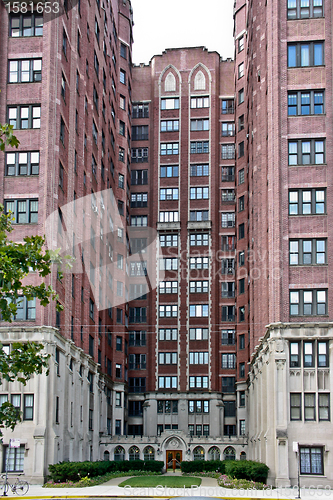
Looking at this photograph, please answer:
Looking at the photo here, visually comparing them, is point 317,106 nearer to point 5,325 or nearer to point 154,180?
point 5,325

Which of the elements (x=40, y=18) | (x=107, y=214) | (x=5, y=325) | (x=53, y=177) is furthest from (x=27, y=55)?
(x=107, y=214)

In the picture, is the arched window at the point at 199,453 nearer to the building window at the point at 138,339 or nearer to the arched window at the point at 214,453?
the arched window at the point at 214,453

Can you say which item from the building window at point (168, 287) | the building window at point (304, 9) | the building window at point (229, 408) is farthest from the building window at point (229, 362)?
the building window at point (304, 9)

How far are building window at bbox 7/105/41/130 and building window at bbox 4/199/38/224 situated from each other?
5790 mm

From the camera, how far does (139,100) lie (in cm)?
9181

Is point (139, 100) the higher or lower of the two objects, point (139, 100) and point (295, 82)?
the higher

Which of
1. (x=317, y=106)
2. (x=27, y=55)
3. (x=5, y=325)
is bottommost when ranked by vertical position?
(x=5, y=325)

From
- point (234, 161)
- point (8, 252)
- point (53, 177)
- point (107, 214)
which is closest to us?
point (8, 252)

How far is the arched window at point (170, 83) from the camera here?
90.4 meters

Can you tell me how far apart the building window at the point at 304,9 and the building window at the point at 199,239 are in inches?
1378

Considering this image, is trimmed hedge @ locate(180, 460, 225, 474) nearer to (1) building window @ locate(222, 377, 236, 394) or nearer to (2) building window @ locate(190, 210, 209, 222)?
(1) building window @ locate(222, 377, 236, 394)

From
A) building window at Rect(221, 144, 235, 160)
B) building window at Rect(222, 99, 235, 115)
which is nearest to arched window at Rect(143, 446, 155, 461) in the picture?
building window at Rect(221, 144, 235, 160)

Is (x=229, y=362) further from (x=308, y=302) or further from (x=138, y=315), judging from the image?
(x=308, y=302)

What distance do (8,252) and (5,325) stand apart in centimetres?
2826
